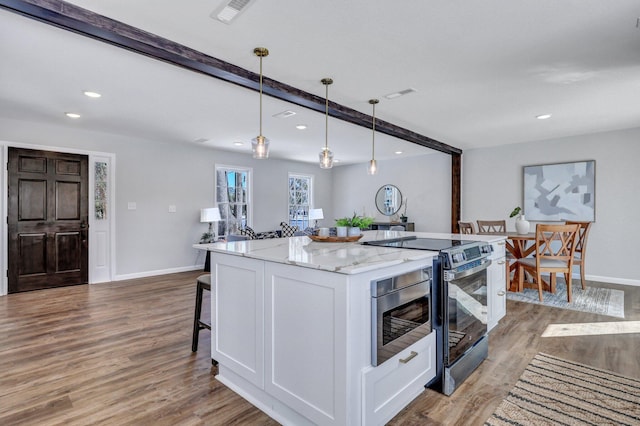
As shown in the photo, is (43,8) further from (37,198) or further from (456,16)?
(37,198)

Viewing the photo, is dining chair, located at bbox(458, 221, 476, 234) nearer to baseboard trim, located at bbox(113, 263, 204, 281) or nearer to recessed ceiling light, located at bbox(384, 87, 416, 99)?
recessed ceiling light, located at bbox(384, 87, 416, 99)

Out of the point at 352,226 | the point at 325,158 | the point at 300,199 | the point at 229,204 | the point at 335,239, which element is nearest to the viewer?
the point at 335,239

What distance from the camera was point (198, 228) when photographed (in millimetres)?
6562

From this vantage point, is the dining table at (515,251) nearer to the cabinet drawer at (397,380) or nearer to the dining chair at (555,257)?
the dining chair at (555,257)

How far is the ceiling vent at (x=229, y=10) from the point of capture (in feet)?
6.73

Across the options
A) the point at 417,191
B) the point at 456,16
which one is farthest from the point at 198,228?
the point at 456,16

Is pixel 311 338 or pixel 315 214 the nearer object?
pixel 311 338

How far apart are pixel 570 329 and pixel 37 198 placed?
6.80 meters

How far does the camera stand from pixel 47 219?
194 inches

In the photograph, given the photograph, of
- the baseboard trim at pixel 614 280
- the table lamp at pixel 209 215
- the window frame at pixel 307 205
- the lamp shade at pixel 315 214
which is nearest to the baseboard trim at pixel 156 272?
the table lamp at pixel 209 215

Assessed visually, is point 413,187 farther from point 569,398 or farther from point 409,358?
point 409,358

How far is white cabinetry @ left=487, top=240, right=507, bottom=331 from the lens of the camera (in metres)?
2.76

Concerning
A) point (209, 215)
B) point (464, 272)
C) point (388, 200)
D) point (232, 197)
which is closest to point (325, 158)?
point (464, 272)

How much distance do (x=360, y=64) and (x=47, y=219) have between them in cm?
499
